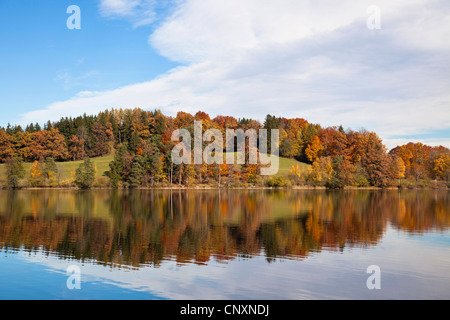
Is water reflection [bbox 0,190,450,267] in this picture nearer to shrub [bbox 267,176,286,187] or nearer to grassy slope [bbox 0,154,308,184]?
shrub [bbox 267,176,286,187]

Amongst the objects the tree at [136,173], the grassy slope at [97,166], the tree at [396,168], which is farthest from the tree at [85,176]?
the tree at [396,168]

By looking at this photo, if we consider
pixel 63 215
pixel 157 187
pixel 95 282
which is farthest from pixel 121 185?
pixel 95 282

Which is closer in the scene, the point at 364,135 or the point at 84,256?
the point at 84,256

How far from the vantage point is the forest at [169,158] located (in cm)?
9275

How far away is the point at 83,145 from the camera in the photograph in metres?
122

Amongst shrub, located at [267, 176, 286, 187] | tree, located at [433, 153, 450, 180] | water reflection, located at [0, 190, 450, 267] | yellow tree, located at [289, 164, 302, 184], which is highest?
tree, located at [433, 153, 450, 180]

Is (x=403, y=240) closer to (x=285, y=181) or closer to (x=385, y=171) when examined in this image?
(x=285, y=181)

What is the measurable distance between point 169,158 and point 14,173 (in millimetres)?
39435

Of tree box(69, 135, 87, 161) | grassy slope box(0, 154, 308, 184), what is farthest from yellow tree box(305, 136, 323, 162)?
tree box(69, 135, 87, 161)

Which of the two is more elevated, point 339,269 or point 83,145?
point 83,145

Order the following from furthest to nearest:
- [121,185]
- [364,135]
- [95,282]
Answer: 1. [364,135]
2. [121,185]
3. [95,282]

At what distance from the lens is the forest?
9275cm

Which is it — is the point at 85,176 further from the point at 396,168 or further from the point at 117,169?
the point at 396,168
